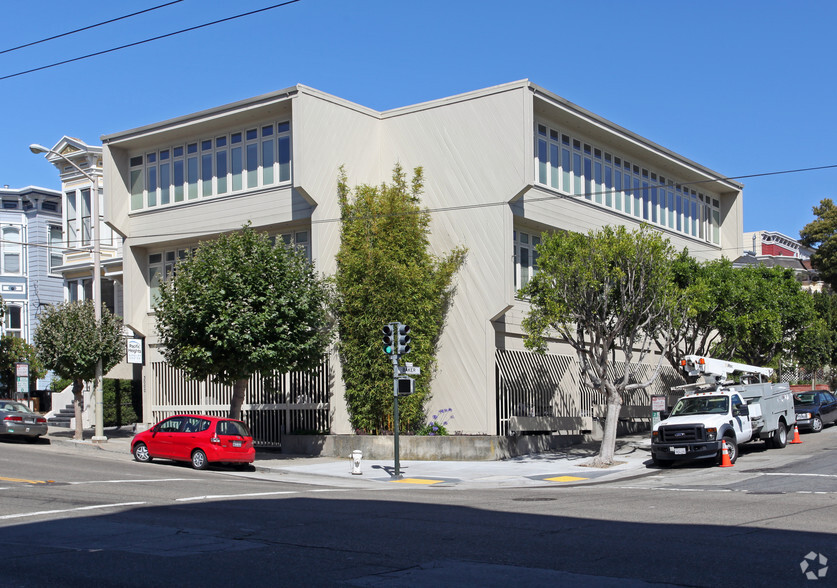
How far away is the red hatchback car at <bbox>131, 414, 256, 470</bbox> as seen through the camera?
77.3 feet

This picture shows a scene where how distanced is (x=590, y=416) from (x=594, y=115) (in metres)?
11.3

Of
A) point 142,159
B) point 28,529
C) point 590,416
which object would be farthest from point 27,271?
point 28,529

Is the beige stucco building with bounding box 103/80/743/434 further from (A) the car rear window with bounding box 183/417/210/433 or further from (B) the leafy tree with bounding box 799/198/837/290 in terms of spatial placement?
(B) the leafy tree with bounding box 799/198/837/290

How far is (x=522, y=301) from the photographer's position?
30312mm

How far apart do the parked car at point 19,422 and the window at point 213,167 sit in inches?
340

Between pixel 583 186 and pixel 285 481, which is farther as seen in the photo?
pixel 583 186

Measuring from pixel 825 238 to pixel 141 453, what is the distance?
48200 mm

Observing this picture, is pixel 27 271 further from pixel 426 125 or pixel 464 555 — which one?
pixel 464 555

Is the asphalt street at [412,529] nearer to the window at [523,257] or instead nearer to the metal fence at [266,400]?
the metal fence at [266,400]

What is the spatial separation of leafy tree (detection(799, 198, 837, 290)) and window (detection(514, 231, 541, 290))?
109ft

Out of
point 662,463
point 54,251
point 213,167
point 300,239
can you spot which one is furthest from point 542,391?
point 54,251

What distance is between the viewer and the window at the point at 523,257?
30188 mm

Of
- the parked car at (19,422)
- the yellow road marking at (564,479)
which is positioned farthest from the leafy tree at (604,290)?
the parked car at (19,422)

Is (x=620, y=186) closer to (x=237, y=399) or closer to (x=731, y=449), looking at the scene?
(x=731, y=449)
